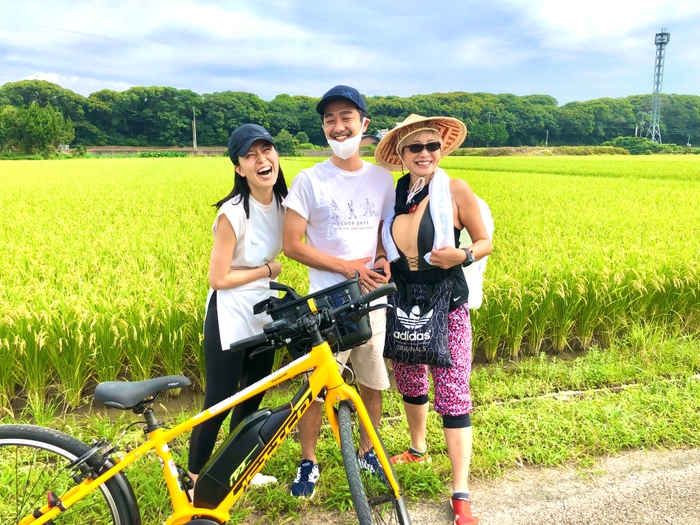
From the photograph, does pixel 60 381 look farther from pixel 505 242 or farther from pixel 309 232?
pixel 505 242

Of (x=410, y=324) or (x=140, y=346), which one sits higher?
(x=410, y=324)

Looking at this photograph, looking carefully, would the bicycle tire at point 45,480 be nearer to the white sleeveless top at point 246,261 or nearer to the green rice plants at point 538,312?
the white sleeveless top at point 246,261

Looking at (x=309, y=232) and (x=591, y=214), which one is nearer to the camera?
(x=309, y=232)

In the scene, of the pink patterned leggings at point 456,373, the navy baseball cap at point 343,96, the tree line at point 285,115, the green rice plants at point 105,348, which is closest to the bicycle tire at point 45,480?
the green rice plants at point 105,348

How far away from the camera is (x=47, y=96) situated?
315ft

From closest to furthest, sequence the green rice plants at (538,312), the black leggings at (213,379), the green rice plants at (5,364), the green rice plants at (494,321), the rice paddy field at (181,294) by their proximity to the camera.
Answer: the black leggings at (213,379) < the green rice plants at (5,364) < the rice paddy field at (181,294) < the green rice plants at (494,321) < the green rice plants at (538,312)

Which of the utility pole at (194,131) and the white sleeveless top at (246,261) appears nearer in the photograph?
the white sleeveless top at (246,261)

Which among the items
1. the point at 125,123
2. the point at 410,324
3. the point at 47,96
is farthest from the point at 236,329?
the point at 47,96

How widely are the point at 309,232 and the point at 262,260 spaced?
27cm

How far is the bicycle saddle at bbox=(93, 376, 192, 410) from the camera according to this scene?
5.57ft

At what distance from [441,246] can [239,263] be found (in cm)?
94

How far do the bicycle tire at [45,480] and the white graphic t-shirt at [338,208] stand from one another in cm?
121

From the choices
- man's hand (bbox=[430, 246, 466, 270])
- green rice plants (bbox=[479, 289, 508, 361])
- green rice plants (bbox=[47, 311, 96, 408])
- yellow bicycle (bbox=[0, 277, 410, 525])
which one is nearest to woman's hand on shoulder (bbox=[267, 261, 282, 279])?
yellow bicycle (bbox=[0, 277, 410, 525])

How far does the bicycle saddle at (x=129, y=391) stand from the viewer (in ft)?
5.57
